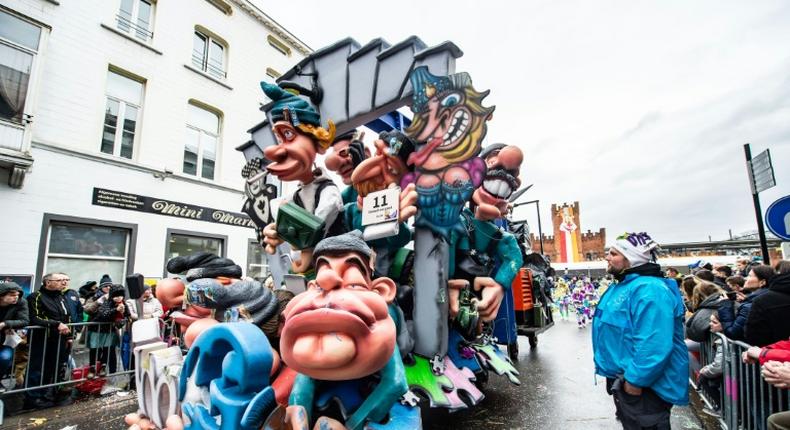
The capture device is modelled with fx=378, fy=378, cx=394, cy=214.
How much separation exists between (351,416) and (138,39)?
10.4 m

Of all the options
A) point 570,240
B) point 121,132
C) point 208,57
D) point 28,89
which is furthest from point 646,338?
point 570,240

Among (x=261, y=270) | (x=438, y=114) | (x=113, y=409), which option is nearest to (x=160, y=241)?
(x=261, y=270)

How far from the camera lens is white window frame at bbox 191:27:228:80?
10258 millimetres

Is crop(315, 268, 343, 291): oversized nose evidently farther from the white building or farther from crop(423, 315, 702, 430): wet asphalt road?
the white building

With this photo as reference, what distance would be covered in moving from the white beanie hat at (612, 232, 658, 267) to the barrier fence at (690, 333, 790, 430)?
3.92ft

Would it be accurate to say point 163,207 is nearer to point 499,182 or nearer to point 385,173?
point 385,173

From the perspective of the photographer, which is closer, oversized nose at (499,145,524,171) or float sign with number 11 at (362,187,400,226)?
float sign with number 11 at (362,187,400,226)

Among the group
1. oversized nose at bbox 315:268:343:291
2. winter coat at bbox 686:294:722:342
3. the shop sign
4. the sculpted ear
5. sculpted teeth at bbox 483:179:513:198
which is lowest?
winter coat at bbox 686:294:722:342

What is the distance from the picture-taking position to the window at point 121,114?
830 cm

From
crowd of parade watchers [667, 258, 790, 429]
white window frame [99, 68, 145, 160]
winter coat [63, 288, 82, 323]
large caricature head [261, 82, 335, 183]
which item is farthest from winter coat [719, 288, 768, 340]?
white window frame [99, 68, 145, 160]

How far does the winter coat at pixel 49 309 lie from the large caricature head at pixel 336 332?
197 inches

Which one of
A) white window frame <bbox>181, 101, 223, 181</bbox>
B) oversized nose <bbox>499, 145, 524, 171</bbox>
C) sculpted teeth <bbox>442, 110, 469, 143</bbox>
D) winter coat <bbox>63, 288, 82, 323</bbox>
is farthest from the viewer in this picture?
white window frame <bbox>181, 101, 223, 181</bbox>

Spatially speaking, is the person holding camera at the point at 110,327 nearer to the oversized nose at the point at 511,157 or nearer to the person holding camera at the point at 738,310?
the oversized nose at the point at 511,157

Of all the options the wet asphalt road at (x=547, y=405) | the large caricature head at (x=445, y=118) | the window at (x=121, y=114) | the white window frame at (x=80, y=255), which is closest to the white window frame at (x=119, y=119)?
the window at (x=121, y=114)
